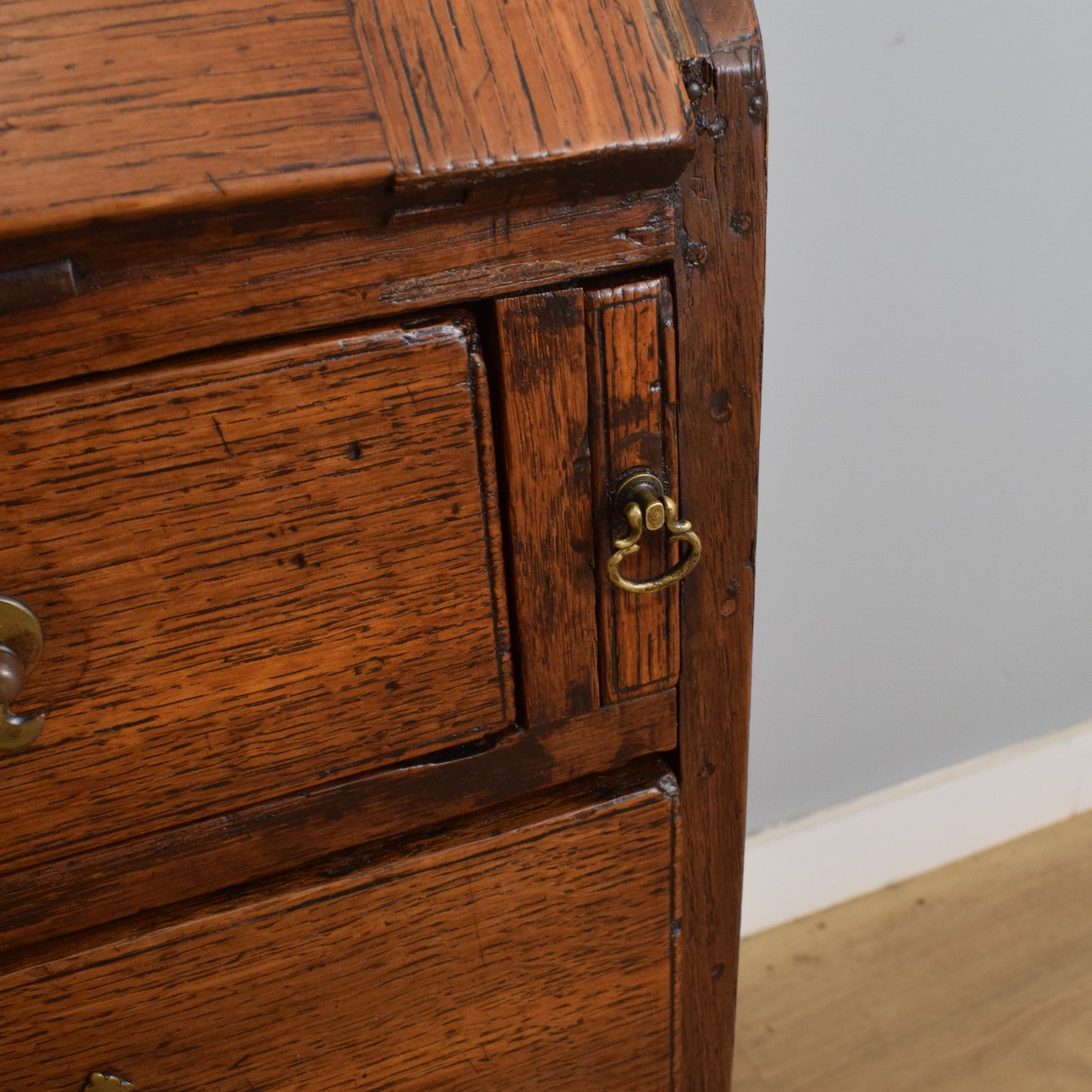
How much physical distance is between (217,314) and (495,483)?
11 cm

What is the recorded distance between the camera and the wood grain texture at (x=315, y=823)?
39 cm

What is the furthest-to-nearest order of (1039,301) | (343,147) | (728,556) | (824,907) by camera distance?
(824,907)
(1039,301)
(728,556)
(343,147)

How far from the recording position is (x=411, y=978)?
1.49 ft

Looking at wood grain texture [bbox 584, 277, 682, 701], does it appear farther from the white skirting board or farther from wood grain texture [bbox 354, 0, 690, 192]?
the white skirting board

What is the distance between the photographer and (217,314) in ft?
1.05

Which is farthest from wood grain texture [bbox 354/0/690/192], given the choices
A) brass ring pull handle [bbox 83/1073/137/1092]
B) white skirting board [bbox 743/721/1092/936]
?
white skirting board [bbox 743/721/1092/936]

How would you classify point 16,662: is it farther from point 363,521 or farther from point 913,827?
point 913,827

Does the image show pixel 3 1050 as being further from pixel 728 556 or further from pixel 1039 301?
pixel 1039 301

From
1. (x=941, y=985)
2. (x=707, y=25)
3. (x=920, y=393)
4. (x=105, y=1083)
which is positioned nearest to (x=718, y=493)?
(x=707, y=25)

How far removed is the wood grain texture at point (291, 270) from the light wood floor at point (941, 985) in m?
0.84

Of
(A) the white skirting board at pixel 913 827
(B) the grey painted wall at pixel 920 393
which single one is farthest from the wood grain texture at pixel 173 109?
(A) the white skirting board at pixel 913 827

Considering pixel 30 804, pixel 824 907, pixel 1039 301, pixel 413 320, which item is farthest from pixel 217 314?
pixel 824 907

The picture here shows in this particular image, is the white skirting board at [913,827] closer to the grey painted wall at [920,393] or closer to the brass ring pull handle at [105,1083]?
the grey painted wall at [920,393]

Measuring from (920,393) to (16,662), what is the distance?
0.74m
